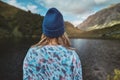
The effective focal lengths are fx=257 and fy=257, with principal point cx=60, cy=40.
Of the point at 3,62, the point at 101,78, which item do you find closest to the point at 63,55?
the point at 101,78

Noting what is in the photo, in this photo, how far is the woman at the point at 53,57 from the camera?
5332 millimetres

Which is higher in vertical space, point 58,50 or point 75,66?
point 58,50

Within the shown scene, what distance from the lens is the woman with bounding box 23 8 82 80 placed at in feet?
17.5

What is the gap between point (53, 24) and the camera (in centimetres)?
562

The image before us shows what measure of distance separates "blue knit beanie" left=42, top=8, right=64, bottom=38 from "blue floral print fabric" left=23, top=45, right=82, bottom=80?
32 centimetres

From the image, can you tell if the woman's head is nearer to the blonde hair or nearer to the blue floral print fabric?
the blonde hair

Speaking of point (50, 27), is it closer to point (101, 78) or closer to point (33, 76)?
point (33, 76)

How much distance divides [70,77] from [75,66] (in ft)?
0.86

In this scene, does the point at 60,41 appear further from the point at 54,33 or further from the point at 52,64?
the point at 52,64

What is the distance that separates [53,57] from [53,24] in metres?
0.74

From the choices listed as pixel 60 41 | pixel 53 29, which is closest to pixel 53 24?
pixel 53 29

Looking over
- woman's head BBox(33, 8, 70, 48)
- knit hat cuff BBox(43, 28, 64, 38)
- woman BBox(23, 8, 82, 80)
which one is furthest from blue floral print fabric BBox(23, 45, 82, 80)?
knit hat cuff BBox(43, 28, 64, 38)

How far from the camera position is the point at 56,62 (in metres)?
5.38

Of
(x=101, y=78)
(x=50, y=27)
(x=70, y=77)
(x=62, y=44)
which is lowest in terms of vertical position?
(x=101, y=78)
